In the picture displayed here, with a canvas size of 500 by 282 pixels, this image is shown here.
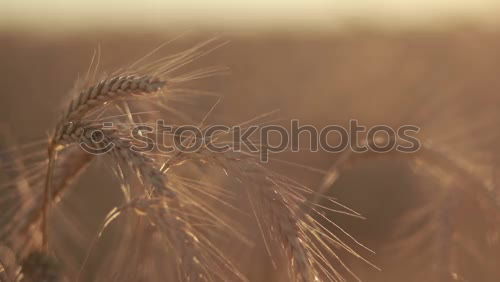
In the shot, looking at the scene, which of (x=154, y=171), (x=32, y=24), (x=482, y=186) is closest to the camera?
(x=154, y=171)

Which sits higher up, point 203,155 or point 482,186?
point 203,155

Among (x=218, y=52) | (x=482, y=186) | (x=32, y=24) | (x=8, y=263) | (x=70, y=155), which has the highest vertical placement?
(x=70, y=155)

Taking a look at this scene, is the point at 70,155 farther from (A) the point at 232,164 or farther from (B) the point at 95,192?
(B) the point at 95,192

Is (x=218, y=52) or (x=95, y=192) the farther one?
(x=218, y=52)

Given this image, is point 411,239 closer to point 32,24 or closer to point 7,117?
point 7,117

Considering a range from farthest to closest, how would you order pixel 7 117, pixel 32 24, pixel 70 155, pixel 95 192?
pixel 32 24, pixel 7 117, pixel 95 192, pixel 70 155

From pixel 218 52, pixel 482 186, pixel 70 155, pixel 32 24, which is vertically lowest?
pixel 218 52

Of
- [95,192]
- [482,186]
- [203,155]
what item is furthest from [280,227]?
[95,192]

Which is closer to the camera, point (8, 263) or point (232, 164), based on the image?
point (232, 164)

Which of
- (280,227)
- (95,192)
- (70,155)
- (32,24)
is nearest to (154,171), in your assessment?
(280,227)
